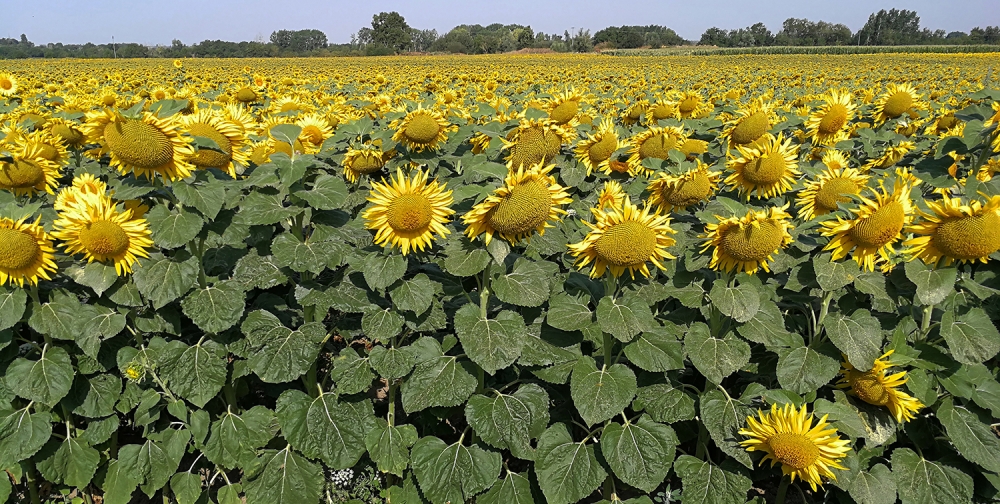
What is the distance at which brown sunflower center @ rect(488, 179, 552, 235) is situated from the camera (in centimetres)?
223

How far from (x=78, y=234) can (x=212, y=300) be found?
1.94 ft

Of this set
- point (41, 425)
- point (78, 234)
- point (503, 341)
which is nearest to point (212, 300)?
point (78, 234)

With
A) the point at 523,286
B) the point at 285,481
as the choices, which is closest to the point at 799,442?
the point at 523,286

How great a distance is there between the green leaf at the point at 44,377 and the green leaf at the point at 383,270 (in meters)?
1.52

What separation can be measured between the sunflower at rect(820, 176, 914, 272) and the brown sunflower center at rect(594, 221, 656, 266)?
2.74 feet

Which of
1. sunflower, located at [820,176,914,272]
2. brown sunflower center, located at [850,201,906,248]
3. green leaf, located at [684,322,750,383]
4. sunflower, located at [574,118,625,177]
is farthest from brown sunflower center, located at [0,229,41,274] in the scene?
brown sunflower center, located at [850,201,906,248]

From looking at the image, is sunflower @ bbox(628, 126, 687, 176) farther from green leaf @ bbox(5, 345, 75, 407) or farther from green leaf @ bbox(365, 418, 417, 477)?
green leaf @ bbox(5, 345, 75, 407)

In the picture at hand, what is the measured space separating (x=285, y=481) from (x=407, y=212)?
1.59m

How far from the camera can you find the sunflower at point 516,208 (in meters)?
2.23

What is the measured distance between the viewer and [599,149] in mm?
4004

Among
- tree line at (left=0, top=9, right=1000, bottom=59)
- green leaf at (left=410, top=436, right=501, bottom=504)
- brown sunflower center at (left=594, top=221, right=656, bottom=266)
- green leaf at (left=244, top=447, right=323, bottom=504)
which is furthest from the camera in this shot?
tree line at (left=0, top=9, right=1000, bottom=59)

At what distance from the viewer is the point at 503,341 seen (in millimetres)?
2473

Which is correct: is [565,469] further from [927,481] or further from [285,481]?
[927,481]

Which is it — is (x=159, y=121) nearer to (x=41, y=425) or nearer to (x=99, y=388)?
(x=99, y=388)
